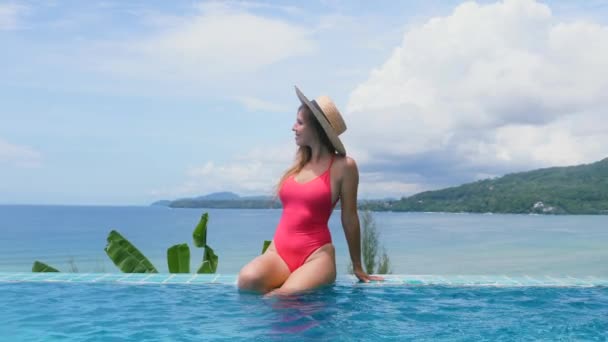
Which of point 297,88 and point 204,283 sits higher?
point 297,88

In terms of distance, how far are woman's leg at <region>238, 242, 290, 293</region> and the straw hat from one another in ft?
3.07

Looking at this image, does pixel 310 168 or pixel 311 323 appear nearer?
pixel 311 323

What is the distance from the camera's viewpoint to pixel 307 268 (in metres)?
4.60

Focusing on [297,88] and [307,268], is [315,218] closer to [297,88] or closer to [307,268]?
[307,268]

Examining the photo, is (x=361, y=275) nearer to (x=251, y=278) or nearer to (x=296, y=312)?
(x=251, y=278)

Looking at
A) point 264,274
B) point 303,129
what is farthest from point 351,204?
point 264,274

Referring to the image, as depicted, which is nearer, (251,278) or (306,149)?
(251,278)

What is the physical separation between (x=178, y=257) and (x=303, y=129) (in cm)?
330

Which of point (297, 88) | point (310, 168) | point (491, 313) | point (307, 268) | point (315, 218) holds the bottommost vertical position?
point (491, 313)

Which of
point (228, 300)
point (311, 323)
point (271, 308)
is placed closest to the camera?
point (311, 323)

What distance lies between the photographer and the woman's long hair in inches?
189

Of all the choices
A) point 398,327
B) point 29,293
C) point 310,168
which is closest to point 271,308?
point 398,327

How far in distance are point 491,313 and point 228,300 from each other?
179 centimetres

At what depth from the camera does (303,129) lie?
15.8 feet
